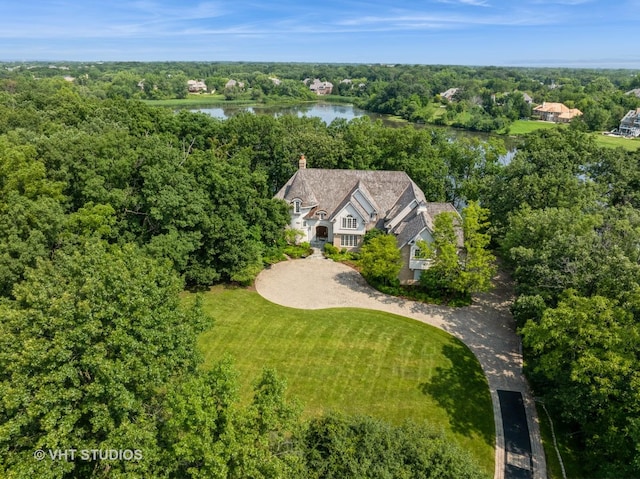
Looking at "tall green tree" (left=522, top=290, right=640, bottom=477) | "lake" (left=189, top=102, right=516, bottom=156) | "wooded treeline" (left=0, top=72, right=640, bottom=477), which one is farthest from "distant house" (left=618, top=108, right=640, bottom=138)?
"tall green tree" (left=522, top=290, right=640, bottom=477)

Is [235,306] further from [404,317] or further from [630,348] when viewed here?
[630,348]

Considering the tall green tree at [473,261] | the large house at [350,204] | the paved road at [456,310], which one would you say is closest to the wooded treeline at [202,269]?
the paved road at [456,310]

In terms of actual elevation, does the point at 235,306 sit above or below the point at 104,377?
below

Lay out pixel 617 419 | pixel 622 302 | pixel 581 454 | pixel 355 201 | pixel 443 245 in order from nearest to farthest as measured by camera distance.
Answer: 1. pixel 617 419
2. pixel 581 454
3. pixel 622 302
4. pixel 443 245
5. pixel 355 201

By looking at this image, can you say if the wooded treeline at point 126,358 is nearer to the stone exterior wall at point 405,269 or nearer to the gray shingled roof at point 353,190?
the gray shingled roof at point 353,190

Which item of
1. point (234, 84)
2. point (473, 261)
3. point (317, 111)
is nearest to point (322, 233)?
point (473, 261)

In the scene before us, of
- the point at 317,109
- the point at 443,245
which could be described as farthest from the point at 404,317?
the point at 317,109
